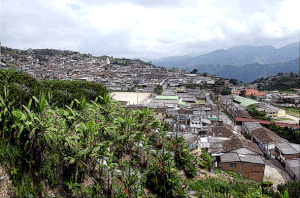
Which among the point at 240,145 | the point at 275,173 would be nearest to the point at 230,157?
the point at 240,145

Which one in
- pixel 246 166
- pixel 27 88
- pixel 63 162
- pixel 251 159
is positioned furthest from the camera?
pixel 251 159

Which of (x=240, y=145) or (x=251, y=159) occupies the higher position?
(x=240, y=145)

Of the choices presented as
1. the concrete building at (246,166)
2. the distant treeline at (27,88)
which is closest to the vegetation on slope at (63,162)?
the distant treeline at (27,88)

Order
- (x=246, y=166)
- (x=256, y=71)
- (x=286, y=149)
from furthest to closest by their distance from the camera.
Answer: (x=256, y=71), (x=286, y=149), (x=246, y=166)

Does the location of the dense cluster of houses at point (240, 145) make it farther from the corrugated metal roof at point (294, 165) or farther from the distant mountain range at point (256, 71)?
the distant mountain range at point (256, 71)

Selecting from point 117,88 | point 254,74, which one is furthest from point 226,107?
point 254,74

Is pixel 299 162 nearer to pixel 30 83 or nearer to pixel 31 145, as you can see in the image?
pixel 31 145

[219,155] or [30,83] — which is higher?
[30,83]

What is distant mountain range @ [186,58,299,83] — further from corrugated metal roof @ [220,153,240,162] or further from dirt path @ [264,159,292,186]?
corrugated metal roof @ [220,153,240,162]

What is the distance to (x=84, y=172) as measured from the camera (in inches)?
159

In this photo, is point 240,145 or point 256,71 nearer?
point 240,145

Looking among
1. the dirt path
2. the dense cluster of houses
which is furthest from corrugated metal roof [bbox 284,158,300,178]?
the dirt path

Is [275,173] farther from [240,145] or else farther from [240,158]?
[240,158]

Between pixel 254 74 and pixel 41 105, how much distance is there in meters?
196
